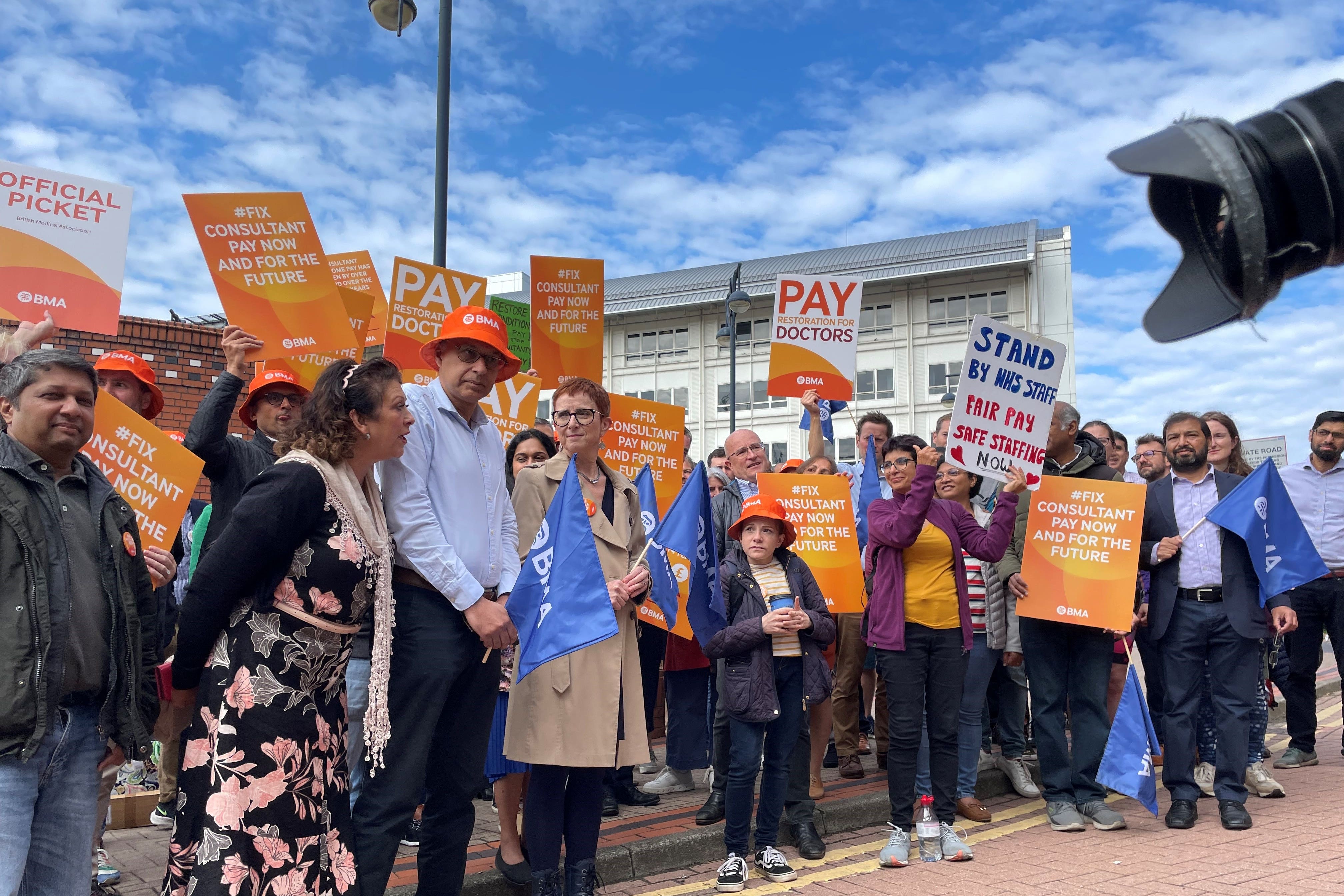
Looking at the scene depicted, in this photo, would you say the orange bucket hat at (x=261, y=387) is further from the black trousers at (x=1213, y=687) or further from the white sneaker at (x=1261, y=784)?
the white sneaker at (x=1261, y=784)

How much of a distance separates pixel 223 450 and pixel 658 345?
45509 millimetres

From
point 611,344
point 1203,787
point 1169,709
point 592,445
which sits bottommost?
point 1203,787

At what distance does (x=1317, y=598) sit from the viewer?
7734 millimetres

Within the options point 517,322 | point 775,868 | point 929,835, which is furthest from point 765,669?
point 517,322

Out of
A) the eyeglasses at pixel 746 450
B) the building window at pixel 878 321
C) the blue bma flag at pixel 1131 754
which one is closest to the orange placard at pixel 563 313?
the eyeglasses at pixel 746 450

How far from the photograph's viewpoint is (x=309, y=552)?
9.92ft

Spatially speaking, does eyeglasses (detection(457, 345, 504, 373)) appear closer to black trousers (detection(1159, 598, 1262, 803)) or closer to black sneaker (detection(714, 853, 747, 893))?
black sneaker (detection(714, 853, 747, 893))

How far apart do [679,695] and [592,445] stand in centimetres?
245

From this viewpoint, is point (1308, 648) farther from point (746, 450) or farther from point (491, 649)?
point (491, 649)

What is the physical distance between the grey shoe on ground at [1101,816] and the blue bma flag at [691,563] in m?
2.66

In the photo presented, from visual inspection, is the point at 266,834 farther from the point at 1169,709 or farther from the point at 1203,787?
the point at 1203,787

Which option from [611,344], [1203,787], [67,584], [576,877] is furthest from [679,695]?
[611,344]

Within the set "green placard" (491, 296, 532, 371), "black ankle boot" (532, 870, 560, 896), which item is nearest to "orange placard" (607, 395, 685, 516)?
"green placard" (491, 296, 532, 371)

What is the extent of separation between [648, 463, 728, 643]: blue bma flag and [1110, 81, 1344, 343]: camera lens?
3758mm
